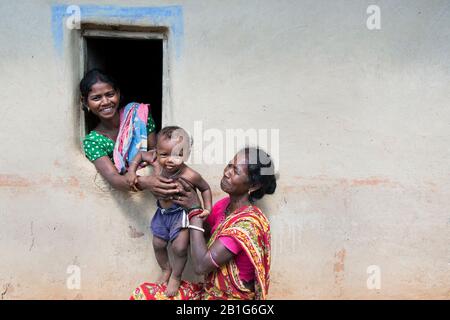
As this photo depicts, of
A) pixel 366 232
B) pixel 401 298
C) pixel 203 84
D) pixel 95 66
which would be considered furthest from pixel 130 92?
pixel 401 298

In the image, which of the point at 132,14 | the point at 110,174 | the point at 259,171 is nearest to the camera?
the point at 259,171

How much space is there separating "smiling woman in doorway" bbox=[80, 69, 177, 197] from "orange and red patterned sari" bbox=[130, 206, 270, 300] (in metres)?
0.73

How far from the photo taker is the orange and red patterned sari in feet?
8.70

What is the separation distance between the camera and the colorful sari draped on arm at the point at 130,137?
319 centimetres

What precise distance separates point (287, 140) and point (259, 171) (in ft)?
2.26

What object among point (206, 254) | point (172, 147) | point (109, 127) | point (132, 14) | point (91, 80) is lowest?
point (206, 254)

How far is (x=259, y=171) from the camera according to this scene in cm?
274

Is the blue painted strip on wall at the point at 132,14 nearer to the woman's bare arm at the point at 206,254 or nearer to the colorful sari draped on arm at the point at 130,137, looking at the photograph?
the colorful sari draped on arm at the point at 130,137

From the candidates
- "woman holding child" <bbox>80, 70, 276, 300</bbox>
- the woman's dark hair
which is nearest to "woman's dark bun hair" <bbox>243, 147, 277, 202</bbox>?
"woman holding child" <bbox>80, 70, 276, 300</bbox>

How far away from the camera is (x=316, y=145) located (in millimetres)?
3373

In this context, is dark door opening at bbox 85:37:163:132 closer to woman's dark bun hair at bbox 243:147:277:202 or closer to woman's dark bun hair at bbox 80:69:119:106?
woman's dark bun hair at bbox 80:69:119:106

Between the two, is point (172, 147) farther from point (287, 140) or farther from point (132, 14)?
point (132, 14)

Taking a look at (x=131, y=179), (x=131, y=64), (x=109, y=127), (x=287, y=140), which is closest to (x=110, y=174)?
(x=131, y=179)

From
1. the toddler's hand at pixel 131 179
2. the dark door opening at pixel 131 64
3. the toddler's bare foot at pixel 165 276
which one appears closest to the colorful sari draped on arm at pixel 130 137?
the toddler's hand at pixel 131 179
